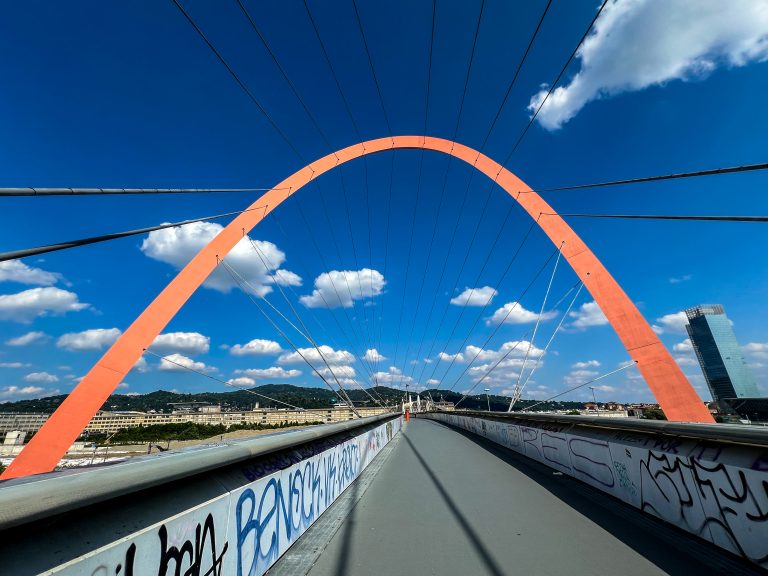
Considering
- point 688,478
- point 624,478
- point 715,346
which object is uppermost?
point 715,346

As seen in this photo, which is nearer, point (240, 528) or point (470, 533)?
point (240, 528)

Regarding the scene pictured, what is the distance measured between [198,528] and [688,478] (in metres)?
5.55

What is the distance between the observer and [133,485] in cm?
195

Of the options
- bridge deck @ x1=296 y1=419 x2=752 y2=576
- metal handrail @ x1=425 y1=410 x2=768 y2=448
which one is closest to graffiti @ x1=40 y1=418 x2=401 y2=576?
bridge deck @ x1=296 y1=419 x2=752 y2=576

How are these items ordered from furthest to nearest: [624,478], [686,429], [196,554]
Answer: [624,478] → [686,429] → [196,554]

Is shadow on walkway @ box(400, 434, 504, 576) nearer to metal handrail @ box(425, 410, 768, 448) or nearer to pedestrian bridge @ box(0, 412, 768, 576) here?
pedestrian bridge @ box(0, 412, 768, 576)

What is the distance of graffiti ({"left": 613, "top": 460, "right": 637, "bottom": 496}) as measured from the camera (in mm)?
5721

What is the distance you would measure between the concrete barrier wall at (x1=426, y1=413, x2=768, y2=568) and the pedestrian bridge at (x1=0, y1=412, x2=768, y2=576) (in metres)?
0.02

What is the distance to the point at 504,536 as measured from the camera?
457 centimetres

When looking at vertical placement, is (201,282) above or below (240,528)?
above

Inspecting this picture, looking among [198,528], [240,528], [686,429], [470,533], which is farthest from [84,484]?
[686,429]

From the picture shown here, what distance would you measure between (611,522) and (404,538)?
2.97 metres

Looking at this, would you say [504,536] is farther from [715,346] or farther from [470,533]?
[715,346]

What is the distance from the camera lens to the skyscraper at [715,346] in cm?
3247
